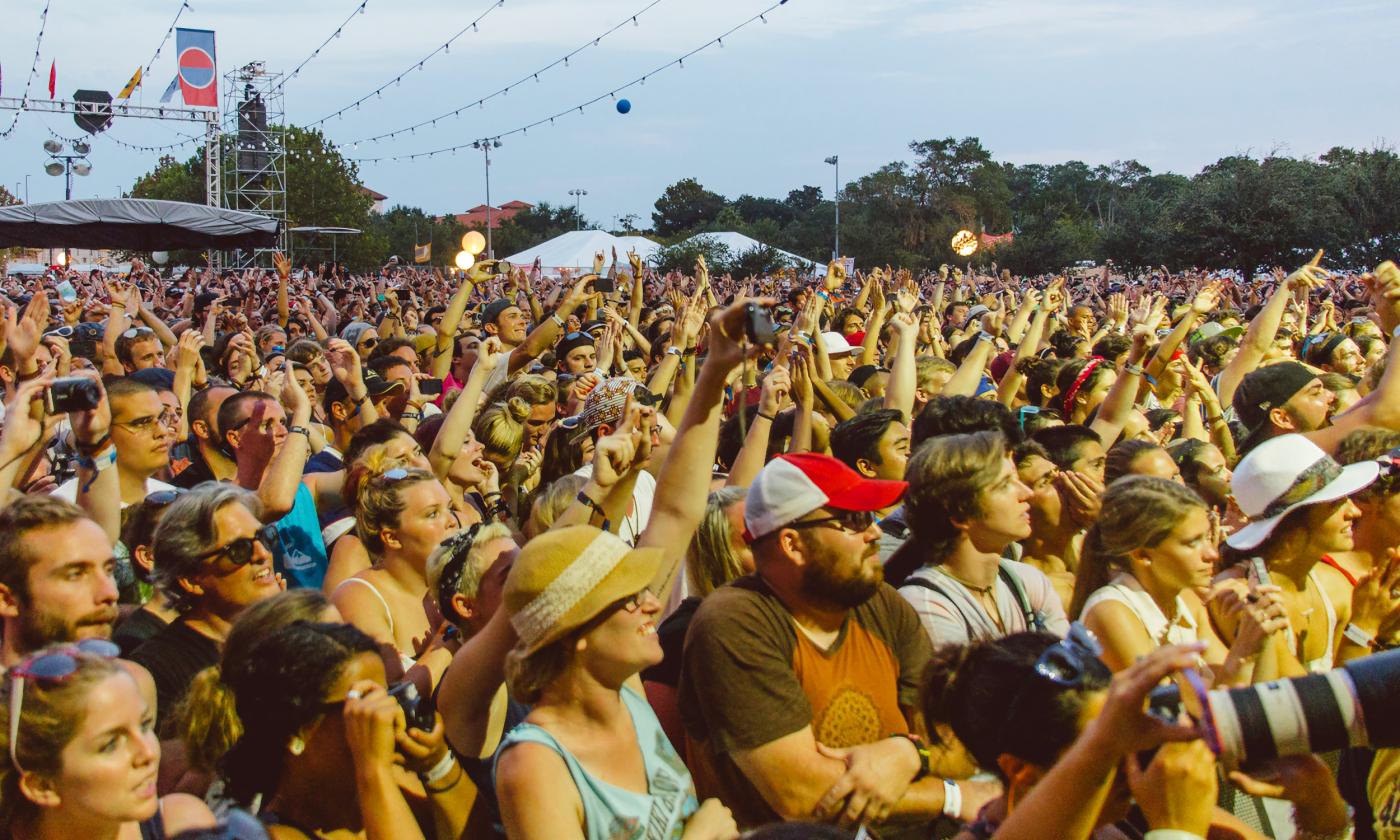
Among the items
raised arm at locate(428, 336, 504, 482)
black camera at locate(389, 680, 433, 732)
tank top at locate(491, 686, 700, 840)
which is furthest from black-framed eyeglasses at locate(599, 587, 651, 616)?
raised arm at locate(428, 336, 504, 482)

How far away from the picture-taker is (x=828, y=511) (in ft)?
10.1

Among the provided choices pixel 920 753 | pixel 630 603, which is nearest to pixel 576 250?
pixel 920 753

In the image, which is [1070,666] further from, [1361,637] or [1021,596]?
[1361,637]

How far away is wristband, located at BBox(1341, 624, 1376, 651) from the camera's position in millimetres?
3703

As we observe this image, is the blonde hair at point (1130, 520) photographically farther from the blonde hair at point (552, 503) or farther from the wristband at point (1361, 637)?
the blonde hair at point (552, 503)

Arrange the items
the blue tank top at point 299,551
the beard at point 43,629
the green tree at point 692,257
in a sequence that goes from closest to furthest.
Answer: the beard at point 43,629, the blue tank top at point 299,551, the green tree at point 692,257

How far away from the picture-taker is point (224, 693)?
8.97 ft

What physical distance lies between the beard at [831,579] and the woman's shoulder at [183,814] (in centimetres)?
140

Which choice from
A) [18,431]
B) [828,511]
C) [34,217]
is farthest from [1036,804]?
[34,217]

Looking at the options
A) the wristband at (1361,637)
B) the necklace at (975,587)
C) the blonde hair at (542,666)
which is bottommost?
the wristband at (1361,637)

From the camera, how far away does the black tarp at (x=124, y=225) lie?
59.3ft

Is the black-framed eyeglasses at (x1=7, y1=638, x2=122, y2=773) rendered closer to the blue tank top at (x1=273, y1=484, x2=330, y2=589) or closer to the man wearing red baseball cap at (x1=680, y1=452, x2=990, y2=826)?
the man wearing red baseball cap at (x1=680, y1=452, x2=990, y2=826)

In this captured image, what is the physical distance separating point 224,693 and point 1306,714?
7.01 feet

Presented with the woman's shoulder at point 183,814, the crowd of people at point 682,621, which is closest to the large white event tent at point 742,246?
the crowd of people at point 682,621
